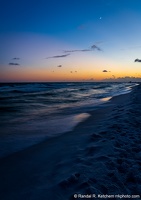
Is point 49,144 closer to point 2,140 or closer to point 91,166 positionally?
point 2,140

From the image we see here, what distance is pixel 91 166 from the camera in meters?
4.00

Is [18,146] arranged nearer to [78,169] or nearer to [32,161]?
[32,161]

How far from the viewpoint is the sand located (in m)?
3.17

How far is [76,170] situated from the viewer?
3.87m

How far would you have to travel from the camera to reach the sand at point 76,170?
317cm

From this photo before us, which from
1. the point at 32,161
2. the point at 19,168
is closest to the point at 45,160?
the point at 32,161

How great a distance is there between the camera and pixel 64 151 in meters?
5.23

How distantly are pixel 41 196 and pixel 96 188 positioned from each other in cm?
97

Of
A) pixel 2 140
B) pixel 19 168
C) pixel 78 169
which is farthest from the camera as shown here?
pixel 2 140

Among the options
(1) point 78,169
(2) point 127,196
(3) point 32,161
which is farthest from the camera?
(3) point 32,161

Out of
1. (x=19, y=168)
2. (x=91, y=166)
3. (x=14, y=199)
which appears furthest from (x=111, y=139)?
(x=14, y=199)

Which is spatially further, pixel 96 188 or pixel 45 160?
pixel 45 160

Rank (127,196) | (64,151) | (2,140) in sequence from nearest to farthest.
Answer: (127,196) < (64,151) < (2,140)

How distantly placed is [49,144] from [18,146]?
1.01 metres
